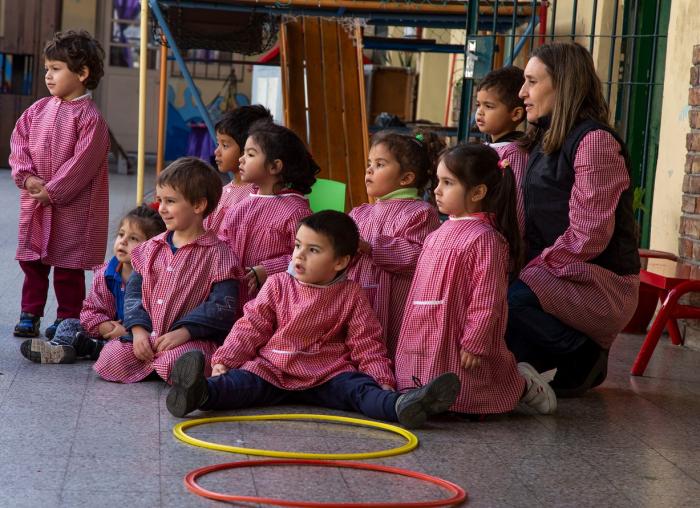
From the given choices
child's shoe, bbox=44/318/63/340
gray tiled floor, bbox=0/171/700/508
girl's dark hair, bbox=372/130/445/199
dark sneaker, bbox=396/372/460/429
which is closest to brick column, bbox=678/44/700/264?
gray tiled floor, bbox=0/171/700/508

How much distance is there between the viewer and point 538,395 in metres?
3.83

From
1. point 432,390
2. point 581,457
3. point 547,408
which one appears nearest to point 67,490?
point 432,390

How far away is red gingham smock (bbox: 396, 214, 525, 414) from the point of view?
3607 mm

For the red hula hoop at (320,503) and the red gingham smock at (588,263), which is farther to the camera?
the red gingham smock at (588,263)

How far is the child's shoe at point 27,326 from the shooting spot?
15.5 feet

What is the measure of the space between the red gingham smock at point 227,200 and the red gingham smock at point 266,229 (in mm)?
114

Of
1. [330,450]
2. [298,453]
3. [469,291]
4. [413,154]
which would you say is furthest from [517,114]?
[298,453]

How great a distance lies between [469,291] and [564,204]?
59 centimetres

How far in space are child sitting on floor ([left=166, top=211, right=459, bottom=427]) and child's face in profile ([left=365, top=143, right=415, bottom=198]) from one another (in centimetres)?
40

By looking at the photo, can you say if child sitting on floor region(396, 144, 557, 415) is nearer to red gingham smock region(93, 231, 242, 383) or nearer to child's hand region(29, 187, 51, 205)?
red gingham smock region(93, 231, 242, 383)

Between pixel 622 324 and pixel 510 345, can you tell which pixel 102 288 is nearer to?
pixel 510 345

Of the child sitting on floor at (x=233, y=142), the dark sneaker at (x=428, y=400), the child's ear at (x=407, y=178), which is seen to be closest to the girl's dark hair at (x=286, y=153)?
the child sitting on floor at (x=233, y=142)

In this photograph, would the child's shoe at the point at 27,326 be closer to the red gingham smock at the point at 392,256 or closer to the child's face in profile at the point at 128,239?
the child's face in profile at the point at 128,239

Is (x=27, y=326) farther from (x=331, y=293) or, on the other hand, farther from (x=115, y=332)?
(x=331, y=293)
